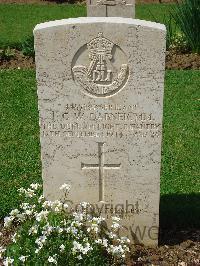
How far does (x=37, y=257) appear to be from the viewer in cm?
362

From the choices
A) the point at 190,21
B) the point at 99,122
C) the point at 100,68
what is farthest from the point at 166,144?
the point at 190,21

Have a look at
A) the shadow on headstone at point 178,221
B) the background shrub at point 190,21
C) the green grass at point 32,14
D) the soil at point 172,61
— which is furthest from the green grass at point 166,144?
the green grass at point 32,14

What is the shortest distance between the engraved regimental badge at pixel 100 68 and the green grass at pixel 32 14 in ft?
30.7

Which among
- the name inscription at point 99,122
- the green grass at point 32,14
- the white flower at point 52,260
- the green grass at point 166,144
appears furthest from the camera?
the green grass at point 32,14

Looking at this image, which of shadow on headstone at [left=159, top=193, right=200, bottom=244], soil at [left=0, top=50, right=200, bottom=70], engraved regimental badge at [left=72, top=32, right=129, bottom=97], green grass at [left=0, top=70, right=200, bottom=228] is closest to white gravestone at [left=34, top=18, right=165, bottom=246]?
engraved regimental badge at [left=72, top=32, right=129, bottom=97]

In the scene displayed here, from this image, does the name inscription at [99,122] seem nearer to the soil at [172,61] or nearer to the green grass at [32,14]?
the soil at [172,61]

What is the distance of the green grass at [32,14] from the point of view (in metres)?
14.2

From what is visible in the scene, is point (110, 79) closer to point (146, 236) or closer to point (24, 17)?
point (146, 236)

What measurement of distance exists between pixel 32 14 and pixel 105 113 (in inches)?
520

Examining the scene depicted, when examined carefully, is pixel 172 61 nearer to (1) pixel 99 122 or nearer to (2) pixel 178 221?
(2) pixel 178 221

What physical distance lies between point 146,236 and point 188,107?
399 centimetres

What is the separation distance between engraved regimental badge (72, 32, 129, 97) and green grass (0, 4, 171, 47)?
30.7ft

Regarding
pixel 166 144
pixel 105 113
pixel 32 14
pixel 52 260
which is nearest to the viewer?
pixel 52 260

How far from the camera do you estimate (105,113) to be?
4145mm
